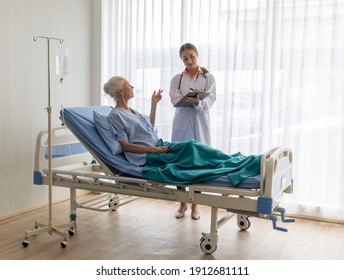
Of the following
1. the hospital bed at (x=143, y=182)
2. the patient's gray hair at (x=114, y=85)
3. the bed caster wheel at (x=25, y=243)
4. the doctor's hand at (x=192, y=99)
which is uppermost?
the patient's gray hair at (x=114, y=85)

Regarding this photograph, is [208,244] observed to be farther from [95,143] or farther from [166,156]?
[95,143]

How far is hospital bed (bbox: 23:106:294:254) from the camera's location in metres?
2.64

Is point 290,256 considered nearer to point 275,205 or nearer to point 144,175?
point 275,205

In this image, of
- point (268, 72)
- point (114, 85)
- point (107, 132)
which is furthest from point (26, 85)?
point (268, 72)

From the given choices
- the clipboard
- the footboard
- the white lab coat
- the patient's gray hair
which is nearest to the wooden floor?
the footboard

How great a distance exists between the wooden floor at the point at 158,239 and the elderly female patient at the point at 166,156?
1.81 ft

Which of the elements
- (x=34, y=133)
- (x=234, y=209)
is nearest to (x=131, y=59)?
(x=34, y=133)

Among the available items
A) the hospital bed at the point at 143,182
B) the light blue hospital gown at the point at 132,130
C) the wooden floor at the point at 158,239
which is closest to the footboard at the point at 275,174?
the hospital bed at the point at 143,182

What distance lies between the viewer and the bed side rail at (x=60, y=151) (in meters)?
3.44

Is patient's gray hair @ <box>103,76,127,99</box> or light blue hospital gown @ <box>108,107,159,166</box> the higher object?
patient's gray hair @ <box>103,76,127,99</box>

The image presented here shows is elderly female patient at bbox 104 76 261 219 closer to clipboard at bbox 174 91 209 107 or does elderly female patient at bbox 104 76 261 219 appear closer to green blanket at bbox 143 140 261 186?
green blanket at bbox 143 140 261 186

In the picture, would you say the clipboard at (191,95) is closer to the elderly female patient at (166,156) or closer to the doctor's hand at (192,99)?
the doctor's hand at (192,99)

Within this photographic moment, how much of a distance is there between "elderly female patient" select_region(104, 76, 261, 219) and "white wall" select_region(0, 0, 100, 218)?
100 centimetres

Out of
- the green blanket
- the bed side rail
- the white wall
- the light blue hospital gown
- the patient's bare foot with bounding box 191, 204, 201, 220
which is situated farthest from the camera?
the patient's bare foot with bounding box 191, 204, 201, 220
